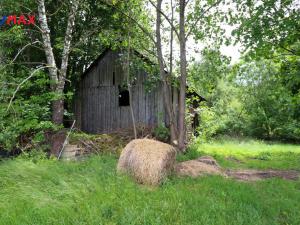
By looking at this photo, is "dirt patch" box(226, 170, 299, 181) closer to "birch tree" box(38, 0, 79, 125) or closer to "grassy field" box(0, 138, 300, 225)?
"grassy field" box(0, 138, 300, 225)

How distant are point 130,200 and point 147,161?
176cm

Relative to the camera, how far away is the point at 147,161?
7820 millimetres

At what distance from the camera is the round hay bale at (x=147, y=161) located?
24.9ft

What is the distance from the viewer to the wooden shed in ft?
57.4

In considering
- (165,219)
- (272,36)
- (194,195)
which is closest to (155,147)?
(194,195)

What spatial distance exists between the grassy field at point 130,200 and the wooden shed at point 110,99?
936cm

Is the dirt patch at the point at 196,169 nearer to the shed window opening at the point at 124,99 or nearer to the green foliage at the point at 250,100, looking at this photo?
the green foliage at the point at 250,100

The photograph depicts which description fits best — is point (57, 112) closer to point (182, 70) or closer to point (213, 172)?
point (182, 70)

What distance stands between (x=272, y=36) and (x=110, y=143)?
23.8 ft

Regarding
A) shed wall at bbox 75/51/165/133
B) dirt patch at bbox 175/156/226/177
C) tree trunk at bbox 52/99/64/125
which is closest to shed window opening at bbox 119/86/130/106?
shed wall at bbox 75/51/165/133

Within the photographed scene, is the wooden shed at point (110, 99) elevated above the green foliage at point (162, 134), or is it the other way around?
the wooden shed at point (110, 99)

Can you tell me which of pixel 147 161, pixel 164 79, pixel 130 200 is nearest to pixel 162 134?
pixel 164 79

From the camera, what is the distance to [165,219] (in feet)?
18.2

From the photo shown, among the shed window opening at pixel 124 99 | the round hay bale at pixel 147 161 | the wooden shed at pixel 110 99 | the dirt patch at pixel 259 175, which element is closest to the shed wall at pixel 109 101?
the wooden shed at pixel 110 99
